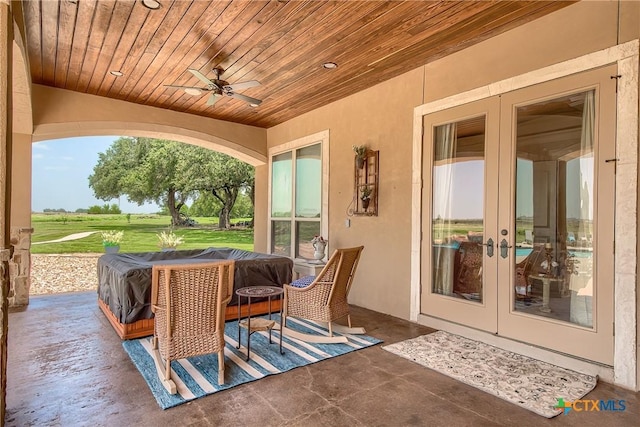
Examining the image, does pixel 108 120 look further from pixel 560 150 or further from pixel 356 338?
pixel 560 150

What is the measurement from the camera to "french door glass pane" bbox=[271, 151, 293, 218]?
6.60m

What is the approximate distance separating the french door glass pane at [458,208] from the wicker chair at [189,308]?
100 inches

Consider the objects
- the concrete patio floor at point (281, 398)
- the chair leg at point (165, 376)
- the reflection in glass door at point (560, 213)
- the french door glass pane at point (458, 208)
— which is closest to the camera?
the concrete patio floor at point (281, 398)

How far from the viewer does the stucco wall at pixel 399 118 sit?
296 cm

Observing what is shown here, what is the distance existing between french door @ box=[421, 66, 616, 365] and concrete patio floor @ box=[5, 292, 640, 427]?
2.24 ft

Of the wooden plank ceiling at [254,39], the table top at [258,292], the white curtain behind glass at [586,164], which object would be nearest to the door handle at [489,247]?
the white curtain behind glass at [586,164]

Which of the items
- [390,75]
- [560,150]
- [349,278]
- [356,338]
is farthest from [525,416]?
[390,75]

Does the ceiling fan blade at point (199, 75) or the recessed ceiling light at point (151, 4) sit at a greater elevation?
the recessed ceiling light at point (151, 4)

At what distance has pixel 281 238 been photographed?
268 inches

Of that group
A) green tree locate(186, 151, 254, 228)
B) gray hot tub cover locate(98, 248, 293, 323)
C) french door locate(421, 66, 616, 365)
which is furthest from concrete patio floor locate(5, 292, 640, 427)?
green tree locate(186, 151, 254, 228)

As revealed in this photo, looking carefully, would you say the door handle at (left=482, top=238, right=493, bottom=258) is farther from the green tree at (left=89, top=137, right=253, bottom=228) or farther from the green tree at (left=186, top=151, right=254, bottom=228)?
the green tree at (left=89, top=137, right=253, bottom=228)

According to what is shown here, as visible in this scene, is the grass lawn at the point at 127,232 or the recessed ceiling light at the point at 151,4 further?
the grass lawn at the point at 127,232

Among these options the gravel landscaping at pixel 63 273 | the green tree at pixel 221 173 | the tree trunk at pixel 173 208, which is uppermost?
the green tree at pixel 221 173

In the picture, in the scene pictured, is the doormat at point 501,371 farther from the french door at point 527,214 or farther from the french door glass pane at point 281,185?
the french door glass pane at point 281,185
